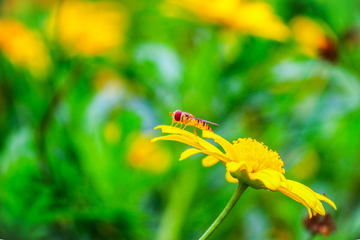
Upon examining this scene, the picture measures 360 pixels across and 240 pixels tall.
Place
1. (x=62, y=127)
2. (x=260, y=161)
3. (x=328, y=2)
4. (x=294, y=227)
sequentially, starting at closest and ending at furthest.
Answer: (x=260, y=161) → (x=294, y=227) → (x=62, y=127) → (x=328, y=2)

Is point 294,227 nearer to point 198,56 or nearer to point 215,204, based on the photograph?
point 215,204

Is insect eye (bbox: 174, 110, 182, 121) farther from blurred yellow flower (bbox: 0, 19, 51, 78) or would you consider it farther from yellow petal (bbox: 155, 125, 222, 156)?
blurred yellow flower (bbox: 0, 19, 51, 78)

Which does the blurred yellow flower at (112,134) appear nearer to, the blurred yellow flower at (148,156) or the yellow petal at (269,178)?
the blurred yellow flower at (148,156)

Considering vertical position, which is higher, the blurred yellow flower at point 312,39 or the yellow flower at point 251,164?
the blurred yellow flower at point 312,39

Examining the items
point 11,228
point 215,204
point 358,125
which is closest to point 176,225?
point 215,204

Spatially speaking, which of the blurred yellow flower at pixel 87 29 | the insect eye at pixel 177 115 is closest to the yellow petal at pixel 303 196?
the insect eye at pixel 177 115

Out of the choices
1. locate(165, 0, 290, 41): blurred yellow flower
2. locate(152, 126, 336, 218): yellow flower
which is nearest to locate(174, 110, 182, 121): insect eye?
locate(152, 126, 336, 218): yellow flower

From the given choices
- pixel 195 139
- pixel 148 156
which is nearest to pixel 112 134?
pixel 148 156
